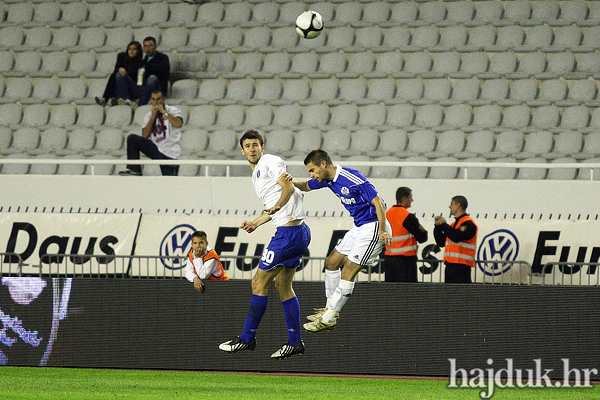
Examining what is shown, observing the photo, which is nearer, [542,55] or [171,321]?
[171,321]

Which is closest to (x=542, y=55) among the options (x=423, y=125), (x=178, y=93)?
(x=423, y=125)

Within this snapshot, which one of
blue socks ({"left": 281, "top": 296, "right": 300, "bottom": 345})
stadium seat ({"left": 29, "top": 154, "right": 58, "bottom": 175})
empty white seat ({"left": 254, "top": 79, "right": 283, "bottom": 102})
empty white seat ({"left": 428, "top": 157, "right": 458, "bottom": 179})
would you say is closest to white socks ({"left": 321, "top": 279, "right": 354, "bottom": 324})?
blue socks ({"left": 281, "top": 296, "right": 300, "bottom": 345})

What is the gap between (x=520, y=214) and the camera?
1141cm

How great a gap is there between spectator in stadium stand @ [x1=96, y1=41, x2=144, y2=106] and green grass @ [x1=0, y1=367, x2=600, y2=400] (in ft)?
20.9

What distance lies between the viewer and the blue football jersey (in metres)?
8.04

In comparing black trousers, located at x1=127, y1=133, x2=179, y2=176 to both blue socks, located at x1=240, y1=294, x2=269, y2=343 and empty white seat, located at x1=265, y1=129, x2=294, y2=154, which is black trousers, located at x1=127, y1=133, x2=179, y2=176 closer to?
empty white seat, located at x1=265, y1=129, x2=294, y2=154

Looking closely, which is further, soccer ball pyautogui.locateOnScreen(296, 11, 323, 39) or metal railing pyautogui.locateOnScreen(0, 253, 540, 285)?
soccer ball pyautogui.locateOnScreen(296, 11, 323, 39)

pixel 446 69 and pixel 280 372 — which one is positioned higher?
pixel 446 69

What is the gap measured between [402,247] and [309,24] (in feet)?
13.8

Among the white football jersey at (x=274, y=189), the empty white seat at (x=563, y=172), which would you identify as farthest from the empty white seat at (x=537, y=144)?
the white football jersey at (x=274, y=189)

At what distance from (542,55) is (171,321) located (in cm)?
843

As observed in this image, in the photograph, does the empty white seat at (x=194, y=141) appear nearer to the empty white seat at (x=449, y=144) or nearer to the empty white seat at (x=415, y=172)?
the empty white seat at (x=415, y=172)

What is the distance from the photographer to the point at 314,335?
9688 millimetres

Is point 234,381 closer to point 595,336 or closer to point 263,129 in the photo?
point 595,336
